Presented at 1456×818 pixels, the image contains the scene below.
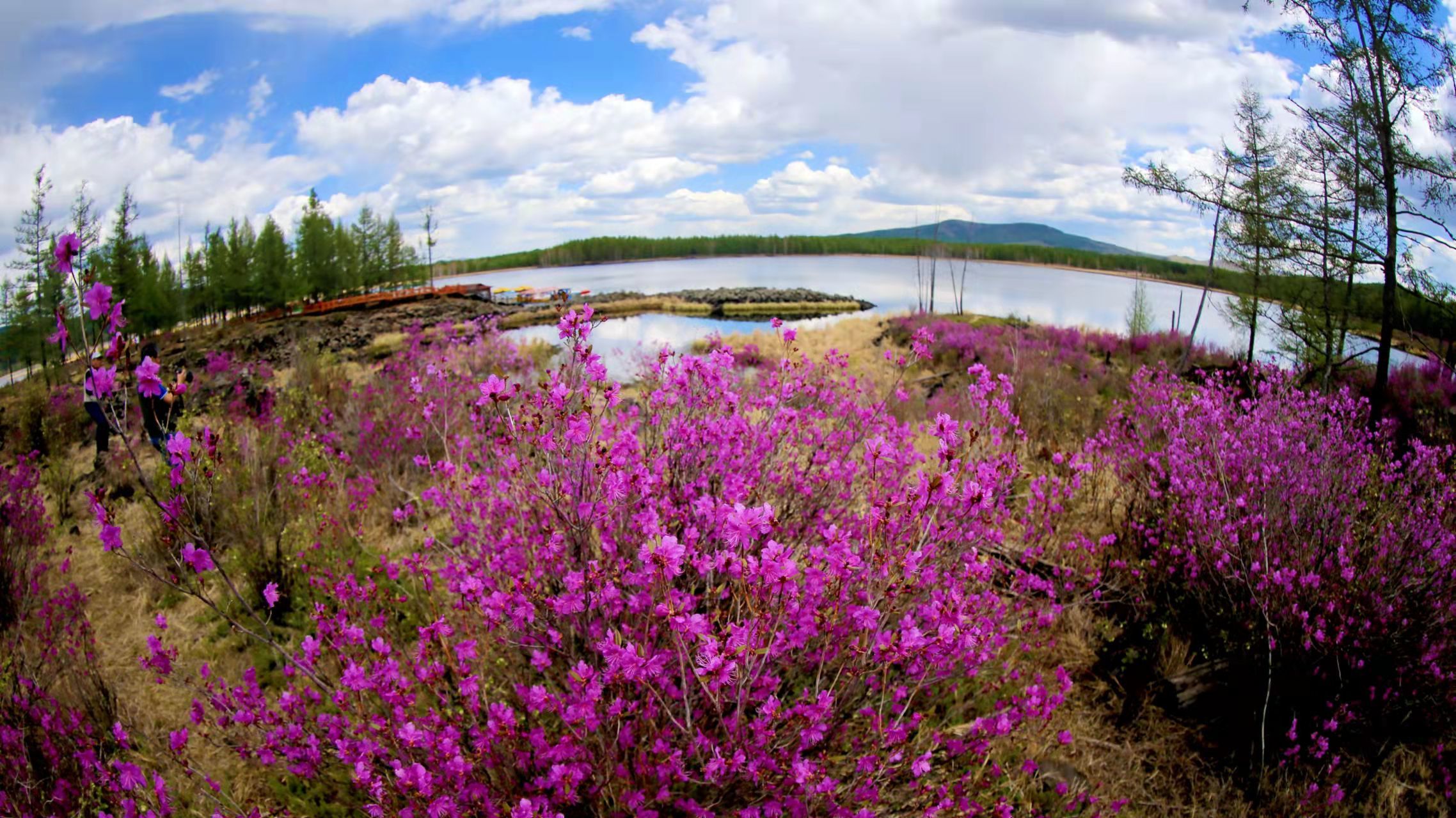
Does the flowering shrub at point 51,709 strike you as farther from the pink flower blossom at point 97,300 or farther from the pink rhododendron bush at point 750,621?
the pink flower blossom at point 97,300

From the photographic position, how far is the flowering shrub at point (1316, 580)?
3.28 m

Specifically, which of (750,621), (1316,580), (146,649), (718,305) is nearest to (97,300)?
(750,621)

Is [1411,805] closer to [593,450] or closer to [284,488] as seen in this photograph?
[593,450]

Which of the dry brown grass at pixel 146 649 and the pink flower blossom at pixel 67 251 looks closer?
the pink flower blossom at pixel 67 251

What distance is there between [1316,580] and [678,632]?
3.30 m

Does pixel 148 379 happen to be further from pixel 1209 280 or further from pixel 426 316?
pixel 426 316

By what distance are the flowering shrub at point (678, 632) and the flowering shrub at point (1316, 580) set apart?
105cm

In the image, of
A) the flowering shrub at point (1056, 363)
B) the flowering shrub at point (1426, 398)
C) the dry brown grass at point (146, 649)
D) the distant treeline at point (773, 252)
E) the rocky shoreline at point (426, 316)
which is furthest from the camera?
the distant treeline at point (773, 252)

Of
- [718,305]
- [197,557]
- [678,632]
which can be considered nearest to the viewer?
[678,632]

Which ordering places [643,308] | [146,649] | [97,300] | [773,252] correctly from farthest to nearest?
[773,252] < [643,308] < [146,649] < [97,300]

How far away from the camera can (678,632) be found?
1.74m

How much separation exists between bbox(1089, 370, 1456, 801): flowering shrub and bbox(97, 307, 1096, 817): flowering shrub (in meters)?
1.05

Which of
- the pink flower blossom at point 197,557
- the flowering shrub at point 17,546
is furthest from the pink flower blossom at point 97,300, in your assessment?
the flowering shrub at point 17,546

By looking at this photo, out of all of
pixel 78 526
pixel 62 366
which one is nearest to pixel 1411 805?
pixel 78 526
